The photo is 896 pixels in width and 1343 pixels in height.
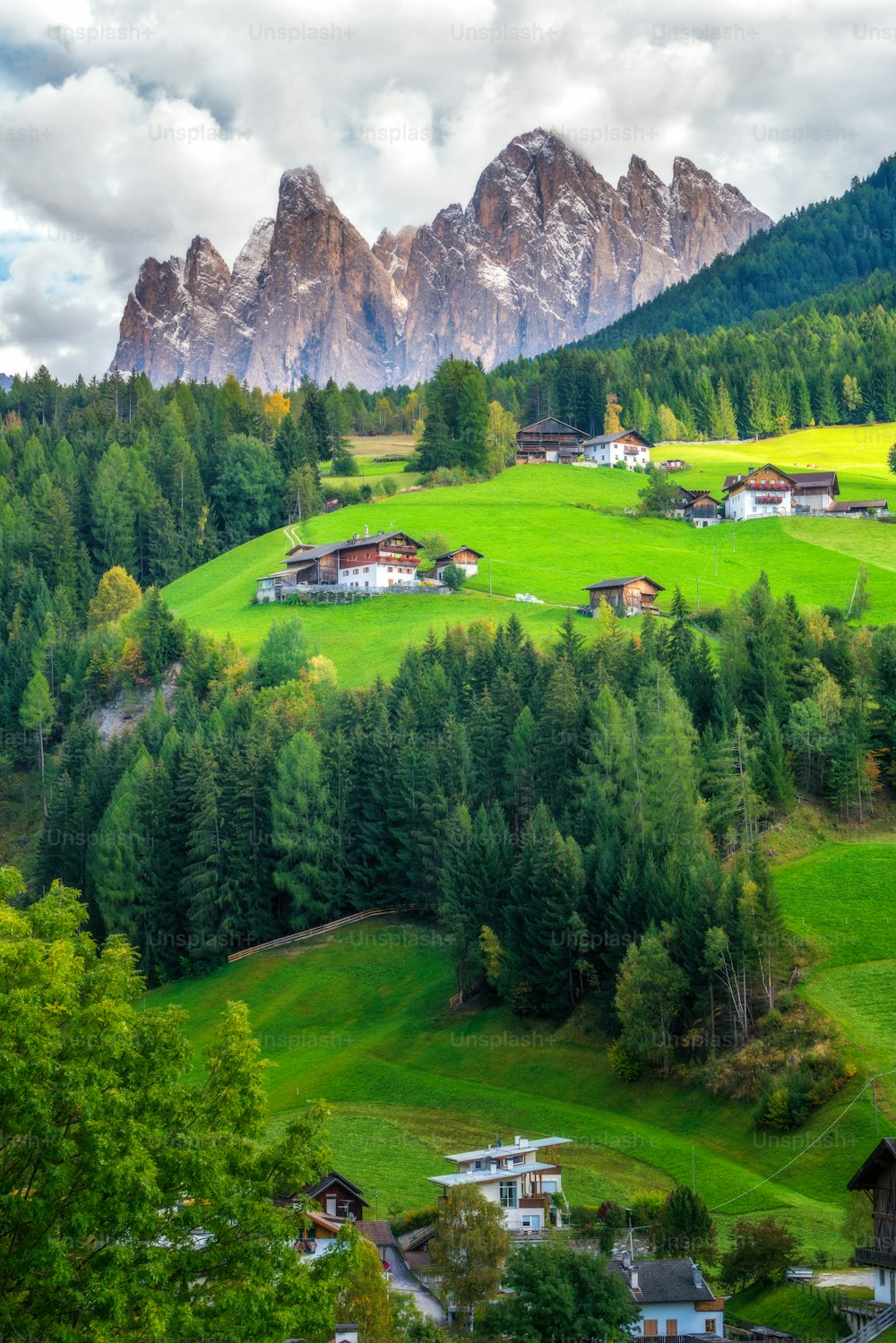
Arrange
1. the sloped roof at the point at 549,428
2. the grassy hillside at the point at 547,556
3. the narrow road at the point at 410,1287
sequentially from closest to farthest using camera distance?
the narrow road at the point at 410,1287 < the grassy hillside at the point at 547,556 < the sloped roof at the point at 549,428

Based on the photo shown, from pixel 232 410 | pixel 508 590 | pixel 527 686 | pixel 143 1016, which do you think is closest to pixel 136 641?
pixel 508 590

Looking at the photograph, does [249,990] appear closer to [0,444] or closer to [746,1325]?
[746,1325]

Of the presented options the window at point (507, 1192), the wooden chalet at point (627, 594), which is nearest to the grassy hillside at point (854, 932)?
the window at point (507, 1192)

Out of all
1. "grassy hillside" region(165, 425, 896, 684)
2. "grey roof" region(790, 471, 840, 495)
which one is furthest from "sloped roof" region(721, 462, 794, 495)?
Result: "grassy hillside" region(165, 425, 896, 684)

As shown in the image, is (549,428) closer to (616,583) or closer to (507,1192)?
(616,583)

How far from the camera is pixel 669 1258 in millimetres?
41781

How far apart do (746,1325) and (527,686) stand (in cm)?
5819

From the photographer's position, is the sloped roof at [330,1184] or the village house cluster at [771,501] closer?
the sloped roof at [330,1184]

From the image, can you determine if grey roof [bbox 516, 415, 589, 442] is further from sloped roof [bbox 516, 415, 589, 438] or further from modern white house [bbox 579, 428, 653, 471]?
modern white house [bbox 579, 428, 653, 471]

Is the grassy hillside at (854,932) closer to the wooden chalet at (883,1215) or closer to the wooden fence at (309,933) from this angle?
the wooden chalet at (883,1215)

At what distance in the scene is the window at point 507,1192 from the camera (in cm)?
4775

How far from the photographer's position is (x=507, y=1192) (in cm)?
4794

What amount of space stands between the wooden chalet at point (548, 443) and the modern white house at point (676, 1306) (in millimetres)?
144750

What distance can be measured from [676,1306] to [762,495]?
394 ft
